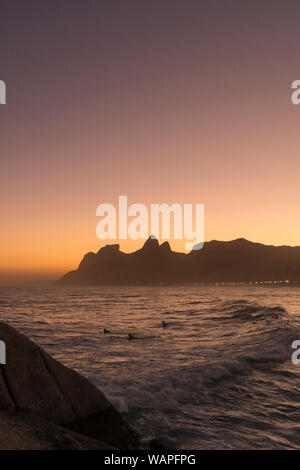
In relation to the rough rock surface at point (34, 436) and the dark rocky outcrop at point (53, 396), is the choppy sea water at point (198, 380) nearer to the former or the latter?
the dark rocky outcrop at point (53, 396)

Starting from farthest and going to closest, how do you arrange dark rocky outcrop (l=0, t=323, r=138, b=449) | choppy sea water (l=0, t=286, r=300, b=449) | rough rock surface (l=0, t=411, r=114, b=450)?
choppy sea water (l=0, t=286, r=300, b=449) → dark rocky outcrop (l=0, t=323, r=138, b=449) → rough rock surface (l=0, t=411, r=114, b=450)

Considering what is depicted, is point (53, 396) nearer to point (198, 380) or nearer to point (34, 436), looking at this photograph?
point (34, 436)

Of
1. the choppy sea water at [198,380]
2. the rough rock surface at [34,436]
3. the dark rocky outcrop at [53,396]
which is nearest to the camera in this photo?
the rough rock surface at [34,436]

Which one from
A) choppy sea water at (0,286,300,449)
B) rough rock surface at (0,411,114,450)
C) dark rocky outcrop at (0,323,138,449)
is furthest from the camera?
choppy sea water at (0,286,300,449)

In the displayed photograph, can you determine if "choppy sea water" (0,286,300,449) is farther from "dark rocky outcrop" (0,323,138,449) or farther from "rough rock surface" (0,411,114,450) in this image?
"rough rock surface" (0,411,114,450)

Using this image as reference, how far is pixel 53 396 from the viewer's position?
6.29 metres

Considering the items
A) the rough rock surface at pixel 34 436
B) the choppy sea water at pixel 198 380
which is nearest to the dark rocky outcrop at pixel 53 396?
the rough rock surface at pixel 34 436

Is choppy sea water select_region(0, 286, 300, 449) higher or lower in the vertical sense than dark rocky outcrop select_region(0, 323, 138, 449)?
lower

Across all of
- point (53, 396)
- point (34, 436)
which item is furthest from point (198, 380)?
point (34, 436)

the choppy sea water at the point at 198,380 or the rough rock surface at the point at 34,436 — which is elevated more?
the rough rock surface at the point at 34,436

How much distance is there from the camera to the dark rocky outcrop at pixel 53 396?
588 cm

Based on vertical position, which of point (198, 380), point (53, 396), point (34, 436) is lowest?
point (198, 380)

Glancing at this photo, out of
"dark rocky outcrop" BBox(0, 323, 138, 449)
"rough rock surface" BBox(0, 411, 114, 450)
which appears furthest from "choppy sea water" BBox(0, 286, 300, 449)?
"rough rock surface" BBox(0, 411, 114, 450)

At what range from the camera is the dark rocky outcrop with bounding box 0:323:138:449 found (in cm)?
588
